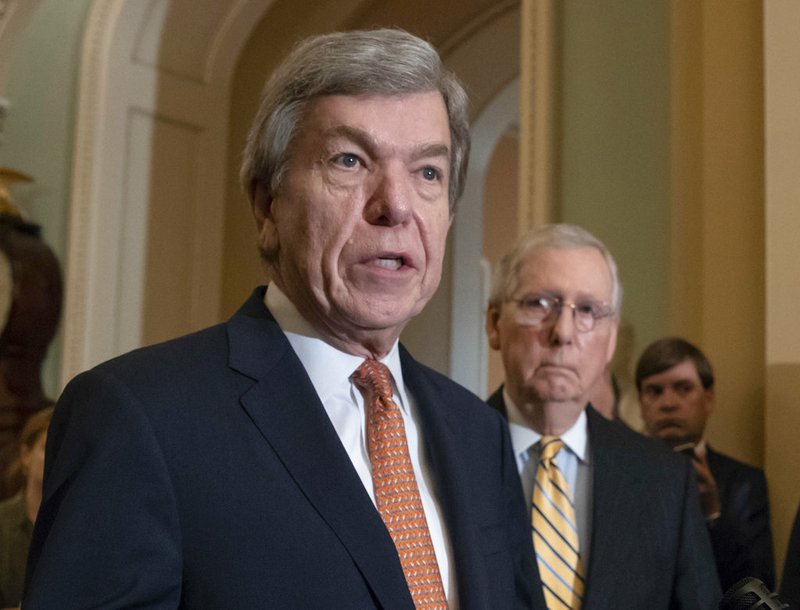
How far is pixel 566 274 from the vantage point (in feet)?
8.55

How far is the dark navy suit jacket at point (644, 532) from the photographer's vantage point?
2.31 metres

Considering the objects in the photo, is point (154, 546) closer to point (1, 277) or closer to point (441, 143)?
point (441, 143)

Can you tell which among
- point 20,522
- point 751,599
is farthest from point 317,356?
point 20,522

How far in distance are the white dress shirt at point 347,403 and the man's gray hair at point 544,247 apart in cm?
109

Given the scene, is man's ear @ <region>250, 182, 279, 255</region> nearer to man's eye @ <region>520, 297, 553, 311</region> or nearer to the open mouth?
the open mouth

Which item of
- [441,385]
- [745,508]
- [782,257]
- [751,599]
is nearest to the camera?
[751,599]

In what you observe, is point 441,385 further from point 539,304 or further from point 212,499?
point 539,304

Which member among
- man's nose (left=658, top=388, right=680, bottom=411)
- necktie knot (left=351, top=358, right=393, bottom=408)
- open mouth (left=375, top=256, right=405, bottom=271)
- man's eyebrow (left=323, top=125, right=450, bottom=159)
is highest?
man's eyebrow (left=323, top=125, right=450, bottom=159)

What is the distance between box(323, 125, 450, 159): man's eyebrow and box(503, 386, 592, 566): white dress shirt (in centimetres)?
105

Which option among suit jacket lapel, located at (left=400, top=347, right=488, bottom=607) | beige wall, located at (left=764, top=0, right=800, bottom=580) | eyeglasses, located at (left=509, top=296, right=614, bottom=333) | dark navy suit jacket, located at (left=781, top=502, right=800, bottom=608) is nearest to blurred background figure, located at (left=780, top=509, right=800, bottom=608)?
Answer: dark navy suit jacket, located at (left=781, top=502, right=800, bottom=608)

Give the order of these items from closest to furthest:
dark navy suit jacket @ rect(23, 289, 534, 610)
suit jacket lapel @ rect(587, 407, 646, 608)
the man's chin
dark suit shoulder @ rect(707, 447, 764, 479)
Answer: dark navy suit jacket @ rect(23, 289, 534, 610), suit jacket lapel @ rect(587, 407, 646, 608), dark suit shoulder @ rect(707, 447, 764, 479), the man's chin

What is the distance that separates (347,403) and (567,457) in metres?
1.07

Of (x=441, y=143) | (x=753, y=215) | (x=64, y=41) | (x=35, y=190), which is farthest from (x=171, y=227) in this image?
(x=441, y=143)

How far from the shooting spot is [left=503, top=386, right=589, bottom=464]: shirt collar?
2.52 metres
